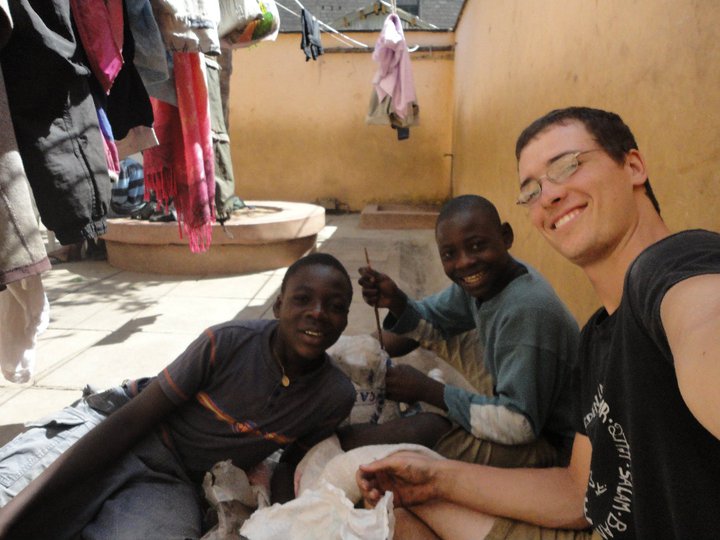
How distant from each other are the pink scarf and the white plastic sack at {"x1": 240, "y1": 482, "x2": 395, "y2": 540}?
148cm

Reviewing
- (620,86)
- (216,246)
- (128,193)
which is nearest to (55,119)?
(620,86)

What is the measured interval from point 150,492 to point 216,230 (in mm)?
3449

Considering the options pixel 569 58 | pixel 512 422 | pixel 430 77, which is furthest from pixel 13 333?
pixel 430 77

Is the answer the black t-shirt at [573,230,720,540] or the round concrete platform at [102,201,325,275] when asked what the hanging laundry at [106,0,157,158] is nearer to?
the black t-shirt at [573,230,720,540]

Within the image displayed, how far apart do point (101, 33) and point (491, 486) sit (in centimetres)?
168

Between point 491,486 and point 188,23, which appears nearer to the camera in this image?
point 491,486

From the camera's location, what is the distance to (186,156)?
2.24m

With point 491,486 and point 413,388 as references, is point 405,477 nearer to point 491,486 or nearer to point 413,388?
point 491,486

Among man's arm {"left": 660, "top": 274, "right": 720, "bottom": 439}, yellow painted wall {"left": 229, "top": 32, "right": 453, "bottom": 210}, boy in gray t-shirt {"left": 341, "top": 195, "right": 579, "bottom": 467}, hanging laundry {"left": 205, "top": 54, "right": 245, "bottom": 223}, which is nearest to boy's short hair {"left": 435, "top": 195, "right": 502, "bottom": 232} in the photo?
boy in gray t-shirt {"left": 341, "top": 195, "right": 579, "bottom": 467}

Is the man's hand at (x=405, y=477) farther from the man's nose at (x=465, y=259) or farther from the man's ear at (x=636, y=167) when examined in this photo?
the man's ear at (x=636, y=167)

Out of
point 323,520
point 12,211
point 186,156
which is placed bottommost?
point 323,520

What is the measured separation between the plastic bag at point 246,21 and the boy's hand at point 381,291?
135 cm

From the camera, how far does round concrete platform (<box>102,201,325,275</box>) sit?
4727 mm

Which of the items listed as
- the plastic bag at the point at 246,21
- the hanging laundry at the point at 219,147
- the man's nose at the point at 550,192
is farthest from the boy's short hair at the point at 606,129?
the hanging laundry at the point at 219,147
